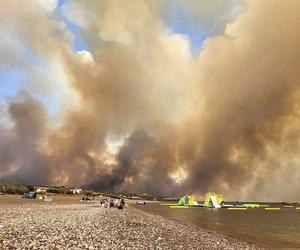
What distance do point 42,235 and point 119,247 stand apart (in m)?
7.11

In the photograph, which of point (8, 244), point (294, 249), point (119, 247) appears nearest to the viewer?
point (8, 244)

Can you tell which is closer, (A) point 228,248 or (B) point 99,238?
(B) point 99,238

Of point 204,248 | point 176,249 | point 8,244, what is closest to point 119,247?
point 176,249

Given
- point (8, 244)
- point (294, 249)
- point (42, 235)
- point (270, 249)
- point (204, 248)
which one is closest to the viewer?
point (8, 244)

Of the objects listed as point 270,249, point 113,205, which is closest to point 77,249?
point 270,249

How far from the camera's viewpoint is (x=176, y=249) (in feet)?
104

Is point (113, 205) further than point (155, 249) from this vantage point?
Yes

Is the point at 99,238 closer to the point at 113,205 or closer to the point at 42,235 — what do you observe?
the point at 42,235

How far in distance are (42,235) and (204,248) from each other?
52.2ft

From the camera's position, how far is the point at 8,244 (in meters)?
25.0

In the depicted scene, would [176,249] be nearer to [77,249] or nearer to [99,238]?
[99,238]

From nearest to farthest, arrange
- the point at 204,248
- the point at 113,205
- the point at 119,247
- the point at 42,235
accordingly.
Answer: the point at 119,247
the point at 42,235
the point at 204,248
the point at 113,205

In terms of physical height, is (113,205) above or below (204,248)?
above

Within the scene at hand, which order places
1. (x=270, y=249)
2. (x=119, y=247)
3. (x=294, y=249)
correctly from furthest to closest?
(x=294, y=249), (x=270, y=249), (x=119, y=247)
